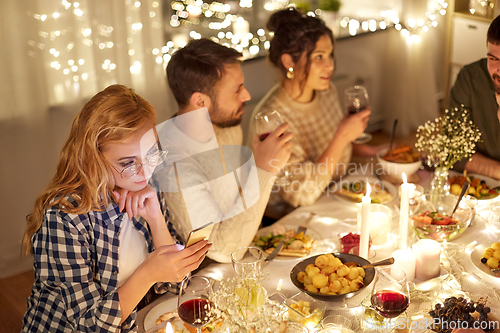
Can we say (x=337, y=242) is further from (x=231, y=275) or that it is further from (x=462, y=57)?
(x=462, y=57)


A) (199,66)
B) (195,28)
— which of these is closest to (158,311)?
(199,66)

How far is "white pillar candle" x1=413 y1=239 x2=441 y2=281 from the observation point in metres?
1.49

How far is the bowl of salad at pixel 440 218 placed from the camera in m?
1.66

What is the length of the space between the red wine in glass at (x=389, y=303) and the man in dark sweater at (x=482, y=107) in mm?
1087

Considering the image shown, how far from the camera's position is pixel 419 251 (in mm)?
1503

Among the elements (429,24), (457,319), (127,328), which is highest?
(429,24)

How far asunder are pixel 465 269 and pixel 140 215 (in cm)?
101

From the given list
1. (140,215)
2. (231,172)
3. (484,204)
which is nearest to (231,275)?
(140,215)

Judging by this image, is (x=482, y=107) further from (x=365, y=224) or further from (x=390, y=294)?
(x=390, y=294)

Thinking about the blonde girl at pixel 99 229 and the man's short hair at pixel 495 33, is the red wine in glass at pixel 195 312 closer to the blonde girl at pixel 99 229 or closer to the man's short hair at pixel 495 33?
the blonde girl at pixel 99 229

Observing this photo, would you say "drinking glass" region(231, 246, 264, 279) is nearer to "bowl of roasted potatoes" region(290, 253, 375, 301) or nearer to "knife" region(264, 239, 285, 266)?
"bowl of roasted potatoes" region(290, 253, 375, 301)

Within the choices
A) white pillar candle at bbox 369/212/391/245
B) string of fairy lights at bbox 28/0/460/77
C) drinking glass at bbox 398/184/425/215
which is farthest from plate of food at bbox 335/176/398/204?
string of fairy lights at bbox 28/0/460/77

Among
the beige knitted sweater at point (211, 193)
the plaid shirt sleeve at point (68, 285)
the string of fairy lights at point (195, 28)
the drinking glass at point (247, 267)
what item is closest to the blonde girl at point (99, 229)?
the plaid shirt sleeve at point (68, 285)

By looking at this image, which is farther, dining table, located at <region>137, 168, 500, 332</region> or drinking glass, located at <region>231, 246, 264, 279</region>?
dining table, located at <region>137, 168, 500, 332</region>
